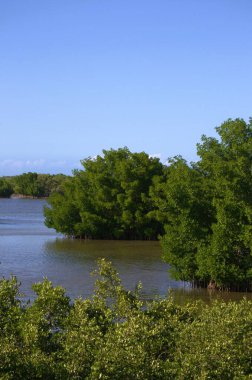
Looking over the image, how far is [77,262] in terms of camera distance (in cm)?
4256

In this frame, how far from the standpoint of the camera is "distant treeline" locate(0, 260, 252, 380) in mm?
11500

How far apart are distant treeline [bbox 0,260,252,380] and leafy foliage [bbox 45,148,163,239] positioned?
43.3 meters

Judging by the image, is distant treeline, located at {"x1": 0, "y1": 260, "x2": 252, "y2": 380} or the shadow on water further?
the shadow on water

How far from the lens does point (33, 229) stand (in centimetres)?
7062

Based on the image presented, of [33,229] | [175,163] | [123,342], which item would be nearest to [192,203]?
[175,163]

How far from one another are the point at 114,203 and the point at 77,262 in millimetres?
17621

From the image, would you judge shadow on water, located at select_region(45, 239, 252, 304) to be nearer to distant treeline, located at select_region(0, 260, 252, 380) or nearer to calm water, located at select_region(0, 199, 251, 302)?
calm water, located at select_region(0, 199, 251, 302)

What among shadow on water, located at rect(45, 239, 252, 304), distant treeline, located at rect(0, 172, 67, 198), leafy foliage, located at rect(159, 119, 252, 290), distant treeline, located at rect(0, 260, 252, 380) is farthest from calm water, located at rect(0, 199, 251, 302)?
distant treeline, located at rect(0, 172, 67, 198)

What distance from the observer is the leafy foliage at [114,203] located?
58.9 m

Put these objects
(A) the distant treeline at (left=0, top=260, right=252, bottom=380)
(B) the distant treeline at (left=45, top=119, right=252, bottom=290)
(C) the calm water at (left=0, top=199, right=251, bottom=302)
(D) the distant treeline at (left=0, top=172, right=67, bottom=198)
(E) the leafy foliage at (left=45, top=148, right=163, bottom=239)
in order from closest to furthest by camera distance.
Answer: (A) the distant treeline at (left=0, top=260, right=252, bottom=380) → (B) the distant treeline at (left=45, top=119, right=252, bottom=290) → (C) the calm water at (left=0, top=199, right=251, bottom=302) → (E) the leafy foliage at (left=45, top=148, right=163, bottom=239) → (D) the distant treeline at (left=0, top=172, right=67, bottom=198)

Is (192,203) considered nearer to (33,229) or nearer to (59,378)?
(59,378)

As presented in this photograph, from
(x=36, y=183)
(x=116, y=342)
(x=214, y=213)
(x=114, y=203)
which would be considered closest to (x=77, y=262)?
(x=214, y=213)

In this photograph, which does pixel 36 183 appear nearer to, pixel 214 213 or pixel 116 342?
pixel 214 213

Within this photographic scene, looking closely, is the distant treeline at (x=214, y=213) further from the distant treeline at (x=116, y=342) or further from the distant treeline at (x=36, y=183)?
the distant treeline at (x=36, y=183)
